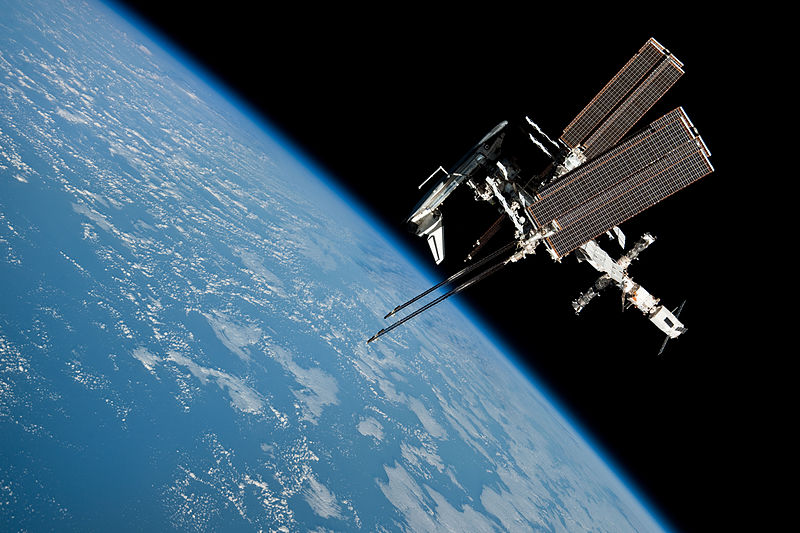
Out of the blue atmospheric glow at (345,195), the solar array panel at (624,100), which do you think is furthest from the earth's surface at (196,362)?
the blue atmospheric glow at (345,195)

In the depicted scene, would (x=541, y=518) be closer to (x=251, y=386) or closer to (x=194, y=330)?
(x=251, y=386)

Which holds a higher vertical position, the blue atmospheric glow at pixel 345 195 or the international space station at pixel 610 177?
the international space station at pixel 610 177

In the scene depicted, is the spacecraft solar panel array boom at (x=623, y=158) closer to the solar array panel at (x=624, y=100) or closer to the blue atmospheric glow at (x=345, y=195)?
the solar array panel at (x=624, y=100)

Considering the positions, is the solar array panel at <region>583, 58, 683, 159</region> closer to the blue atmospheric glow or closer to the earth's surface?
the earth's surface

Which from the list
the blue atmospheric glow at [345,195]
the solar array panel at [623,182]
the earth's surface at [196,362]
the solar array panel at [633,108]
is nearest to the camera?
the solar array panel at [623,182]

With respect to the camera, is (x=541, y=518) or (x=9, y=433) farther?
(x=541, y=518)

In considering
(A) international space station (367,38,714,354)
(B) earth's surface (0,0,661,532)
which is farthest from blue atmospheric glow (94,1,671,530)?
(A) international space station (367,38,714,354)

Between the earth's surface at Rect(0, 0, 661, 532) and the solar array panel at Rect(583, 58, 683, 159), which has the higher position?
the solar array panel at Rect(583, 58, 683, 159)

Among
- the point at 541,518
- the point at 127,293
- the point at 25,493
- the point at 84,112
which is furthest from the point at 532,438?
the point at 84,112
